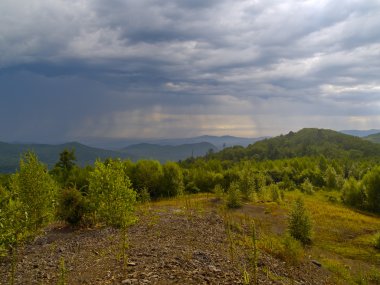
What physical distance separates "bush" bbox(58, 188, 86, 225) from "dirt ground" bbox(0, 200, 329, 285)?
117 centimetres

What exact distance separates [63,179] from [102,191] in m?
64.9

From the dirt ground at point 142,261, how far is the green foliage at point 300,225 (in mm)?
9755

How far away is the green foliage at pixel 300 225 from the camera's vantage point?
34250mm

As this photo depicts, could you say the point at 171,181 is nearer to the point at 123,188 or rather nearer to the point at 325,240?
the point at 325,240

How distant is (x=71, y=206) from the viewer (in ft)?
94.6

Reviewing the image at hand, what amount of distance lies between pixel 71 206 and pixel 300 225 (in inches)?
928

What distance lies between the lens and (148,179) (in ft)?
258

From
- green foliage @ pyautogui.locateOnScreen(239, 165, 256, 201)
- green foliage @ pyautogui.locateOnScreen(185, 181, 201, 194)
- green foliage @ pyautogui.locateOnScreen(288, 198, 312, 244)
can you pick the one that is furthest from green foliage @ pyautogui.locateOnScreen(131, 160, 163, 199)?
green foliage @ pyautogui.locateOnScreen(288, 198, 312, 244)

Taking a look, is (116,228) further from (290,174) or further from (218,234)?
(290,174)

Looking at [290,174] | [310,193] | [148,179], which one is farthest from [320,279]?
[290,174]

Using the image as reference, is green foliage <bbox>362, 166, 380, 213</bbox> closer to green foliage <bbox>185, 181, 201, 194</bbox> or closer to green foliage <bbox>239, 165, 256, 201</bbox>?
green foliage <bbox>239, 165, 256, 201</bbox>

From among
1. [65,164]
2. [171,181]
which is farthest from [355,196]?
[65,164]

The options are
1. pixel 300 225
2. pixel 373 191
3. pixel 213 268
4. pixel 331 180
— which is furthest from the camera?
pixel 331 180

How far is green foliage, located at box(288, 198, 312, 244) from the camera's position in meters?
34.2
